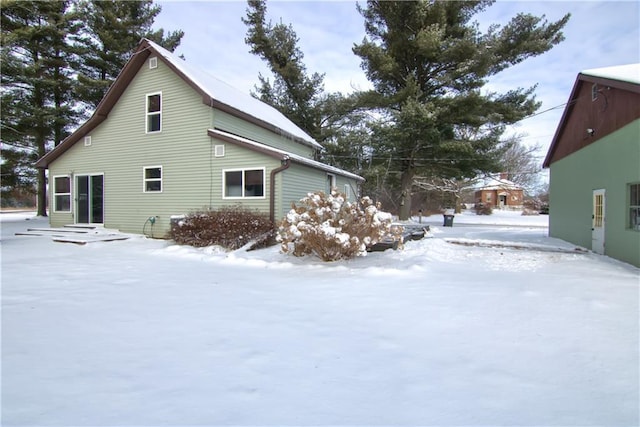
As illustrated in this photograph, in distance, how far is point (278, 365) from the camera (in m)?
2.81

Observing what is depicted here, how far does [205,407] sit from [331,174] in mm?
12443

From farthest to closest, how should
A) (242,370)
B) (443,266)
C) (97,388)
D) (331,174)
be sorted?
(331,174)
(443,266)
(242,370)
(97,388)

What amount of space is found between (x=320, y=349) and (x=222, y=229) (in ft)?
23.2

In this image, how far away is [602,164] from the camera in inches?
358

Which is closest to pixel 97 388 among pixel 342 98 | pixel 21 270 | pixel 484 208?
pixel 21 270

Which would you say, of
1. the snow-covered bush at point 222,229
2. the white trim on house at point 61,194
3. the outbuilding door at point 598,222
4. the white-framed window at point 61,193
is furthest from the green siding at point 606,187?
the white-framed window at point 61,193

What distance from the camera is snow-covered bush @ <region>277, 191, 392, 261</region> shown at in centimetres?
730

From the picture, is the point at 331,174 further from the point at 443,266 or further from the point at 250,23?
the point at 250,23

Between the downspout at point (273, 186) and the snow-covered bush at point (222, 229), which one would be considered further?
the downspout at point (273, 186)

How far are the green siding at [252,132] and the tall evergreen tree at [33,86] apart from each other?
1377 centimetres

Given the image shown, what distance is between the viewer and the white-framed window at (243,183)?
10805 millimetres

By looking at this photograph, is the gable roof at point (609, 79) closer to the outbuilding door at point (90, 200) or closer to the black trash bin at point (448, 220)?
the black trash bin at point (448, 220)

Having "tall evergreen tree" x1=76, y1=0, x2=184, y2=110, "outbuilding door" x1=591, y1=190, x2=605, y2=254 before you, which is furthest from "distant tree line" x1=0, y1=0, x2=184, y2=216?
"outbuilding door" x1=591, y1=190, x2=605, y2=254

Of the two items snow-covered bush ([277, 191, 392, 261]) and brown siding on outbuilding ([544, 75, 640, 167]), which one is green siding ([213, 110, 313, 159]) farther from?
brown siding on outbuilding ([544, 75, 640, 167])
